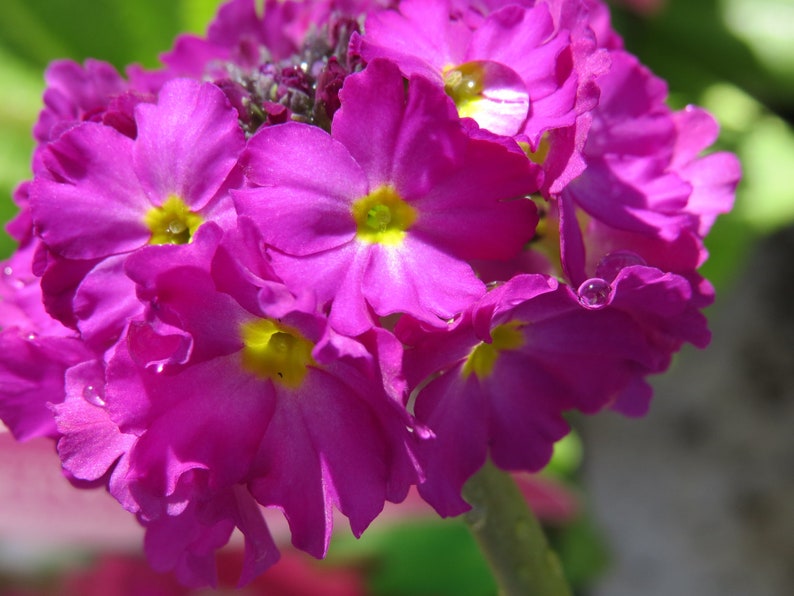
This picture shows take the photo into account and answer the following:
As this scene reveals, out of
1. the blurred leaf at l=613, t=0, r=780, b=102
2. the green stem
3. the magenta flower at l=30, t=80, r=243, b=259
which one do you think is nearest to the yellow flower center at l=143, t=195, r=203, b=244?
the magenta flower at l=30, t=80, r=243, b=259

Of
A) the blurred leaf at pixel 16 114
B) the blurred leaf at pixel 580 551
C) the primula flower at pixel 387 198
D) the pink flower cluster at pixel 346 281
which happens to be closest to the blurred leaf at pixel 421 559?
the blurred leaf at pixel 580 551

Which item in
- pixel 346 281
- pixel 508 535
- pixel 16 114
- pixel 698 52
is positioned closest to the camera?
pixel 346 281

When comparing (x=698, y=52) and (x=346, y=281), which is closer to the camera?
(x=346, y=281)

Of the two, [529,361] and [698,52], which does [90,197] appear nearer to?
[529,361]

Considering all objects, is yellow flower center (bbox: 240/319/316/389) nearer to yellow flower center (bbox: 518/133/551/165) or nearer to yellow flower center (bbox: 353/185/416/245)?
yellow flower center (bbox: 353/185/416/245)

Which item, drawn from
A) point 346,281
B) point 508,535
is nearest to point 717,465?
point 508,535

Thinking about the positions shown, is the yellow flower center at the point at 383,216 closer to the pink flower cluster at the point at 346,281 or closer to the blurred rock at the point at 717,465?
the pink flower cluster at the point at 346,281

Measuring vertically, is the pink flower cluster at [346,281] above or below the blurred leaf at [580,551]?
above
